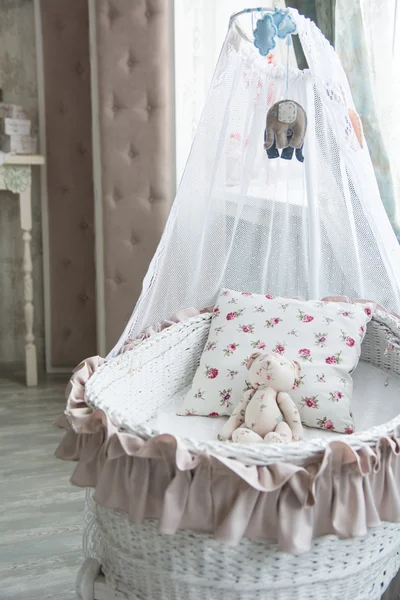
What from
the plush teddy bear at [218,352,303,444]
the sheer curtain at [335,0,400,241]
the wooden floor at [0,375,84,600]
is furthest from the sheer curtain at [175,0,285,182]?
the plush teddy bear at [218,352,303,444]

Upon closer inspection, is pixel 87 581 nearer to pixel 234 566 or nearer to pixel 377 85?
pixel 234 566

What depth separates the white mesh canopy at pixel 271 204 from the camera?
2180mm

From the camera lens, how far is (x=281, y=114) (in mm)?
2189

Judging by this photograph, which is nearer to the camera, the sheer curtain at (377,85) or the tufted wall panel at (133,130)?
the sheer curtain at (377,85)

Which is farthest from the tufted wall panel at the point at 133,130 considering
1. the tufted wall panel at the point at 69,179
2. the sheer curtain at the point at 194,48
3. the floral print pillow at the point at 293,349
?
the floral print pillow at the point at 293,349

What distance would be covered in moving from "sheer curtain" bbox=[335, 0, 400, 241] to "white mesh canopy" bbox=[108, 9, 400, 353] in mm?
332

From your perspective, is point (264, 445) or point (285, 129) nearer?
point (264, 445)

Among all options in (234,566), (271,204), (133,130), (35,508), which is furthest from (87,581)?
(133,130)

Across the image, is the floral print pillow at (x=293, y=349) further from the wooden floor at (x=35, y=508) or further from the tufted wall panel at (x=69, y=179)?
the tufted wall panel at (x=69, y=179)

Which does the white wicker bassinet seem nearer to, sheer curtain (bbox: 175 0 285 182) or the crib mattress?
the crib mattress

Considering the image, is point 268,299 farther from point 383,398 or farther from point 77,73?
point 77,73

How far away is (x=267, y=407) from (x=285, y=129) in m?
0.82

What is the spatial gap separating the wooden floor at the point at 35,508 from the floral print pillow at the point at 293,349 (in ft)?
1.86

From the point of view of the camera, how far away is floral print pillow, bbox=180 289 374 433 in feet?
6.86
